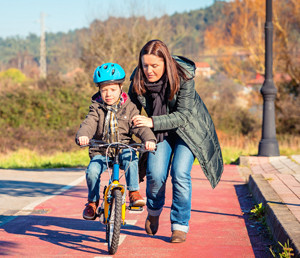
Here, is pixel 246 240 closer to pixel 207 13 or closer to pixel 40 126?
pixel 40 126

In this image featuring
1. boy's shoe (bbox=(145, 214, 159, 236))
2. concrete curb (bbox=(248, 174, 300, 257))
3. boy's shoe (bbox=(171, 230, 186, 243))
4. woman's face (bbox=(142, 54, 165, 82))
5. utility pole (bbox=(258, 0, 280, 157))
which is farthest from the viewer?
utility pole (bbox=(258, 0, 280, 157))

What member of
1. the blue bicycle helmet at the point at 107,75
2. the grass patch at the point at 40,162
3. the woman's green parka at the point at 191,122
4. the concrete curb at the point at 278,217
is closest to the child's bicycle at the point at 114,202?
the woman's green parka at the point at 191,122

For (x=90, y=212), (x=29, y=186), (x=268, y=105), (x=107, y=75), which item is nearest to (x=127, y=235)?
(x=90, y=212)

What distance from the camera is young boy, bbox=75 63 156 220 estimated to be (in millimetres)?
4980

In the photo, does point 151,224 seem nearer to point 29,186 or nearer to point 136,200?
point 136,200

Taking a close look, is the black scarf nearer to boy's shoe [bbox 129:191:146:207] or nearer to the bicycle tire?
boy's shoe [bbox 129:191:146:207]

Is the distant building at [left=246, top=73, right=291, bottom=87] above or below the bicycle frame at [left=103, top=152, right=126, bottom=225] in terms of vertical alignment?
above

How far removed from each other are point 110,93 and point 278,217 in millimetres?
2014

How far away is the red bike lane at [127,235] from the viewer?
5.04 metres

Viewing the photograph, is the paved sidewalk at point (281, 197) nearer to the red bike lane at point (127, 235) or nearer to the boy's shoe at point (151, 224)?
the red bike lane at point (127, 235)

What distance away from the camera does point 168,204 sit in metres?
7.88

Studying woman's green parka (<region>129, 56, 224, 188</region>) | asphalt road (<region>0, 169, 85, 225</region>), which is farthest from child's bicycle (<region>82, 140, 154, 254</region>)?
asphalt road (<region>0, 169, 85, 225</region>)

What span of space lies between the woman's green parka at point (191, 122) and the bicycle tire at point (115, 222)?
69 centimetres

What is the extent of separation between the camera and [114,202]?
4762mm
